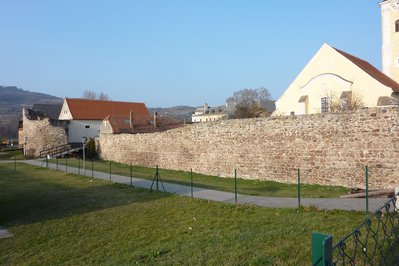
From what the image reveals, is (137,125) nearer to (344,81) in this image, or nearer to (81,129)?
(81,129)

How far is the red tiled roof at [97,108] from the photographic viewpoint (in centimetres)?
5666

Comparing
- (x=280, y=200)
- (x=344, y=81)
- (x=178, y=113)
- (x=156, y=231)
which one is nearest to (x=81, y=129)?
(x=344, y=81)

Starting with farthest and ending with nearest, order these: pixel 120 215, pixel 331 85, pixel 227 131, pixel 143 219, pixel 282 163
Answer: pixel 331 85 → pixel 227 131 → pixel 282 163 → pixel 120 215 → pixel 143 219

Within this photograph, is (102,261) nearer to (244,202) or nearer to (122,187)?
(244,202)

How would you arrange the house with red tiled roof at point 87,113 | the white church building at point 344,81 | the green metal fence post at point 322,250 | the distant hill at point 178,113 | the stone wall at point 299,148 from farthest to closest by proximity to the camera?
the distant hill at point 178,113, the house with red tiled roof at point 87,113, the white church building at point 344,81, the stone wall at point 299,148, the green metal fence post at point 322,250

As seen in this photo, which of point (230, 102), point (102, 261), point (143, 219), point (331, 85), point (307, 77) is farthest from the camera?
point (230, 102)

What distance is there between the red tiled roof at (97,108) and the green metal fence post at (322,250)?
172 feet

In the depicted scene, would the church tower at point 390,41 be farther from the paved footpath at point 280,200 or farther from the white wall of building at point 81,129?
the white wall of building at point 81,129

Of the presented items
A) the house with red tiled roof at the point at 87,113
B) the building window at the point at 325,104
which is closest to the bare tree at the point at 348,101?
the building window at the point at 325,104

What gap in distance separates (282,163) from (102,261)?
1221cm

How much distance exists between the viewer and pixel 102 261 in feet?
23.9

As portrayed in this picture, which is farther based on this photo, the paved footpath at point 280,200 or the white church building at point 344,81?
the white church building at point 344,81

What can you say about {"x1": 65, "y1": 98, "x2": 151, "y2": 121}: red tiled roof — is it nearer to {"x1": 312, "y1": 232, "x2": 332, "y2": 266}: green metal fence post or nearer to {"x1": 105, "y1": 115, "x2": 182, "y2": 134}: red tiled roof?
{"x1": 105, "y1": 115, "x2": 182, "y2": 134}: red tiled roof

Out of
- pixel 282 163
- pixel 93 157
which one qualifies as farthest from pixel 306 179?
pixel 93 157
